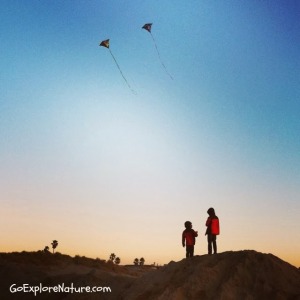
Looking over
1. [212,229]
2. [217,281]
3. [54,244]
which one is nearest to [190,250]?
[212,229]

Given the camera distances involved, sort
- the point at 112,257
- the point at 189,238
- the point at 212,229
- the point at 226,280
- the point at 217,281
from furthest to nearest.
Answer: the point at 112,257 < the point at 189,238 < the point at 212,229 < the point at 217,281 < the point at 226,280

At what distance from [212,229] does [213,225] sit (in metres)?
0.15

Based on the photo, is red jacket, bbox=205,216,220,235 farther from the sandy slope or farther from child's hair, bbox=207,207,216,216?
the sandy slope

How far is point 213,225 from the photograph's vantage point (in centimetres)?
1152

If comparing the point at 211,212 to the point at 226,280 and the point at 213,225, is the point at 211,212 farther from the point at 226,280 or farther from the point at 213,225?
the point at 226,280

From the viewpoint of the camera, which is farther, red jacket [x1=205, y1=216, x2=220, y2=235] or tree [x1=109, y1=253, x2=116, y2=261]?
tree [x1=109, y1=253, x2=116, y2=261]

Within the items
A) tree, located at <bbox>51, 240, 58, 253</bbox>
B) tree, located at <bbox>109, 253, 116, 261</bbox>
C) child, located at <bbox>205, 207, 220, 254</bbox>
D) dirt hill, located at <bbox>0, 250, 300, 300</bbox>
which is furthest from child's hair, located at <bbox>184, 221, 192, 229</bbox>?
tree, located at <bbox>109, 253, 116, 261</bbox>

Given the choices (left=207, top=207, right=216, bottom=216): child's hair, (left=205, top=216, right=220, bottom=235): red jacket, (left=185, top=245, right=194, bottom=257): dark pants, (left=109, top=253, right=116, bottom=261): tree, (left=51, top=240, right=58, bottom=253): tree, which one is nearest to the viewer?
(left=205, top=216, right=220, bottom=235): red jacket

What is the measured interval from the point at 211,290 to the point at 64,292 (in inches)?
330

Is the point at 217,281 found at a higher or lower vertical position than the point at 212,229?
lower

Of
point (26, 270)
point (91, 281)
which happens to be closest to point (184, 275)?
point (91, 281)

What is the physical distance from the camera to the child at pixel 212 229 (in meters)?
11.5

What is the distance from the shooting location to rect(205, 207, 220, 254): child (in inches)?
453

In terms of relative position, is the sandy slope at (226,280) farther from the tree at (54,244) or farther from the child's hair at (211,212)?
the tree at (54,244)
